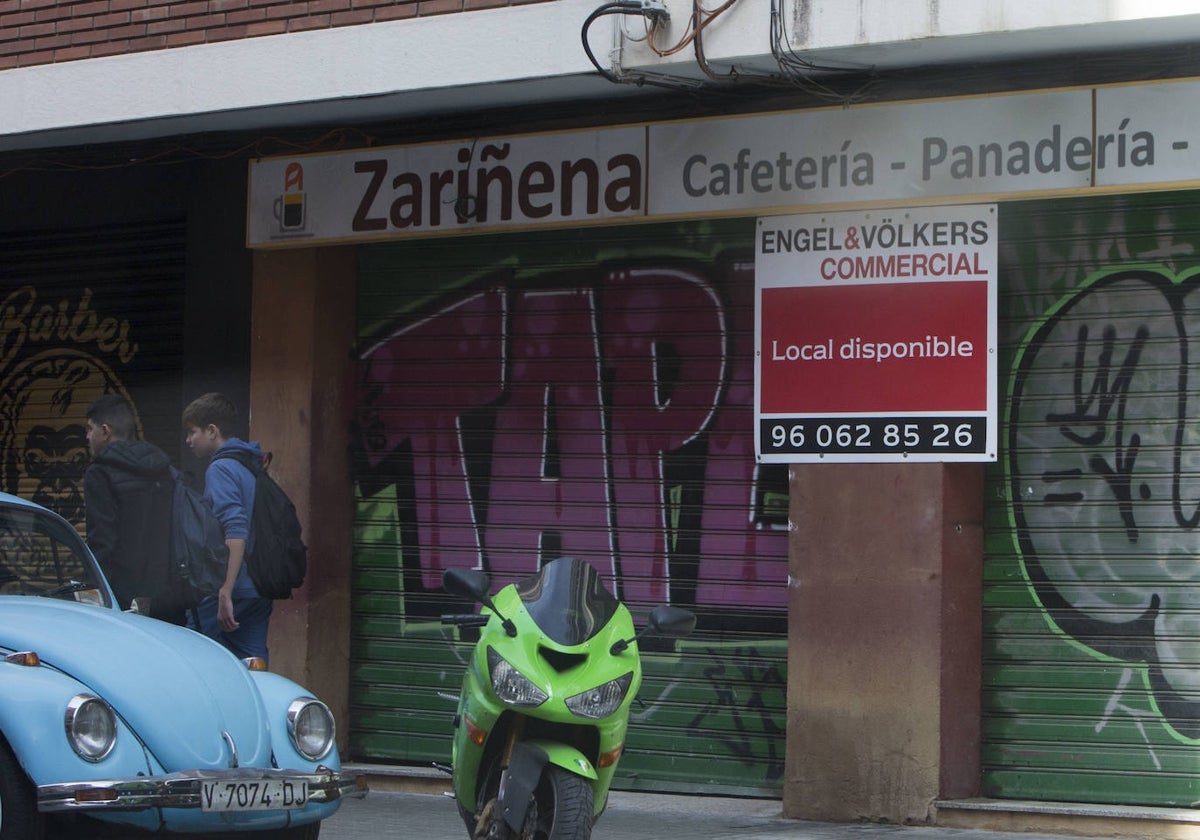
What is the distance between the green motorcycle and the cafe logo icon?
4.36 metres

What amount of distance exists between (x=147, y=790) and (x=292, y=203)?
5342 mm

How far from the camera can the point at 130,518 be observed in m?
9.06

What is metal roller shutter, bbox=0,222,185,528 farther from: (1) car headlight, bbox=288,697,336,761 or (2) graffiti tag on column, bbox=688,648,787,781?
(1) car headlight, bbox=288,697,336,761

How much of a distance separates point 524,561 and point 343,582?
1.19 meters

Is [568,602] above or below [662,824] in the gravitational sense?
above

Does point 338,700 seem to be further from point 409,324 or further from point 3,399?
point 3,399

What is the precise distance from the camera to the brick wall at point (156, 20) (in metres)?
9.96

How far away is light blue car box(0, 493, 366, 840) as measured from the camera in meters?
5.99

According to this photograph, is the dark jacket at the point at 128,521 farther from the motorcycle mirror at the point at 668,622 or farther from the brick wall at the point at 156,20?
the motorcycle mirror at the point at 668,622

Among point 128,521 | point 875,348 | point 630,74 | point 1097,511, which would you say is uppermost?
point 630,74

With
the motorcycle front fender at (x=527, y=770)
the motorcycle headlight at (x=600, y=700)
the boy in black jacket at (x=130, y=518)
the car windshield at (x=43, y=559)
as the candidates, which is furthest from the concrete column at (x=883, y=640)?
the car windshield at (x=43, y=559)

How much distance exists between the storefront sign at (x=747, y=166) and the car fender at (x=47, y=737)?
4.46 meters

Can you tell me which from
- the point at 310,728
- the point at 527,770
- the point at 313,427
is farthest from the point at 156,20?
the point at 527,770

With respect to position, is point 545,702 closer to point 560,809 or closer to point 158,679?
point 560,809
